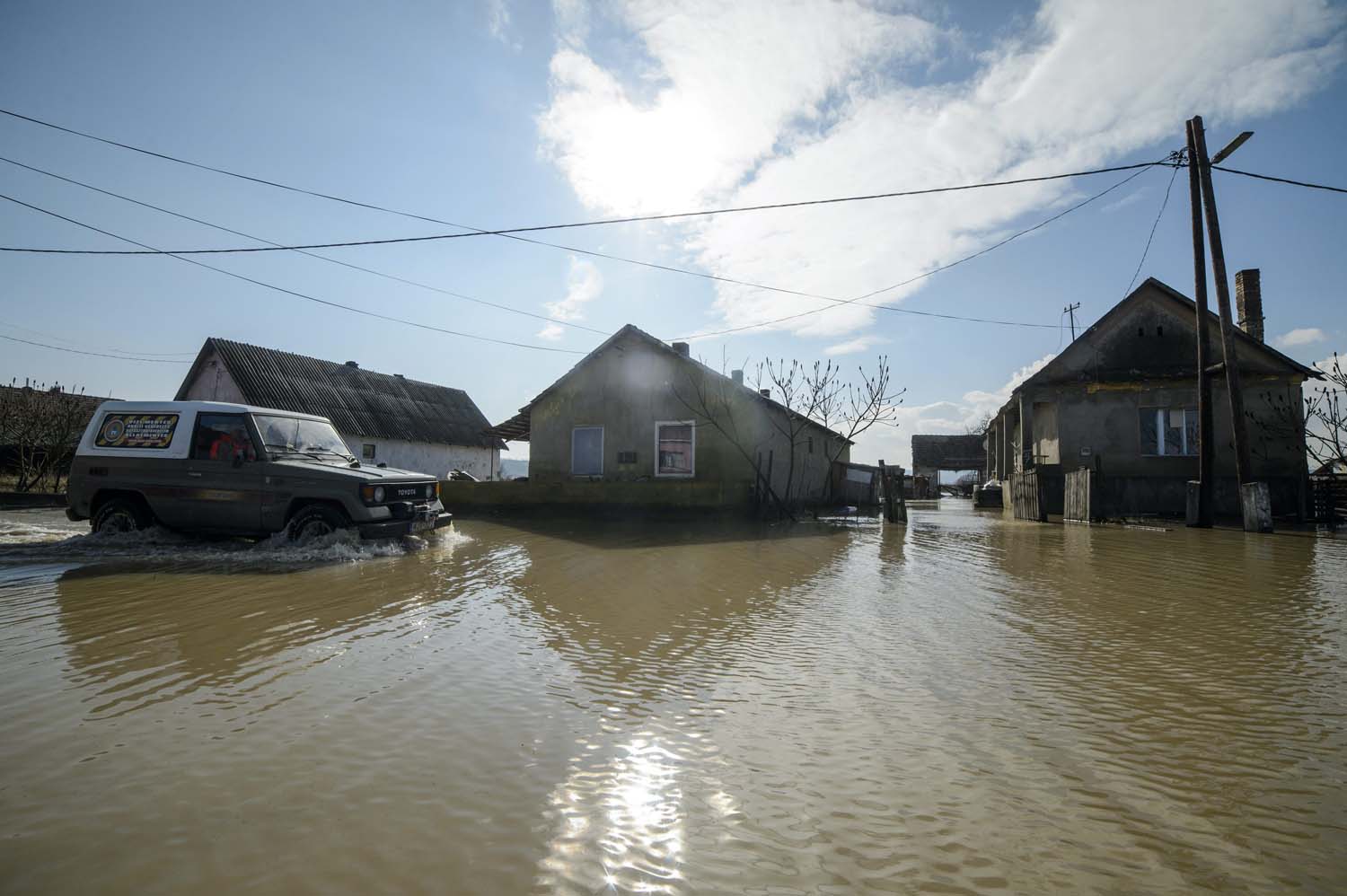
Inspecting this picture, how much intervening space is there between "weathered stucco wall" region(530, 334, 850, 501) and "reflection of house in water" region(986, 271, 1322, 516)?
7.71 meters

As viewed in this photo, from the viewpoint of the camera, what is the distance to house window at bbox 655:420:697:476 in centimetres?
1866

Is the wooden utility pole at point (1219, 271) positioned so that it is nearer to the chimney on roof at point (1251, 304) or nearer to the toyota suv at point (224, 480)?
the chimney on roof at point (1251, 304)

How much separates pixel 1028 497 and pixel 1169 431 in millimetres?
4493

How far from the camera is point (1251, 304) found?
21.7 metres

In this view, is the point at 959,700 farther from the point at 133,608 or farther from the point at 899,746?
the point at 133,608

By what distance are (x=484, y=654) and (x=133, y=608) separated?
3.15m

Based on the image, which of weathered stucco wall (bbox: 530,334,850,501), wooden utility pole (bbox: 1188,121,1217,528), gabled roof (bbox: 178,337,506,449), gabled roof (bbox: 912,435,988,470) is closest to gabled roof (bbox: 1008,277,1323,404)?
wooden utility pole (bbox: 1188,121,1217,528)

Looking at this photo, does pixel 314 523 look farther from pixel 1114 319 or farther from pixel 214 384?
pixel 214 384

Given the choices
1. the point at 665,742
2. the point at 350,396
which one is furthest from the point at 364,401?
the point at 665,742

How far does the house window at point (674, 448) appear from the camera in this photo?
1866 centimetres

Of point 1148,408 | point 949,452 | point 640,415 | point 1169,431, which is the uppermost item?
point 949,452

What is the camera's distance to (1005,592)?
20.7 feet

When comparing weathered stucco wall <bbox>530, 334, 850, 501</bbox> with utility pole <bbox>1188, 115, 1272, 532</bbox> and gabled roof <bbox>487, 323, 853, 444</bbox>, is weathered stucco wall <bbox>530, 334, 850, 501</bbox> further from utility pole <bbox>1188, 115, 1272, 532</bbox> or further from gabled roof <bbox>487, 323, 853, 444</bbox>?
utility pole <bbox>1188, 115, 1272, 532</bbox>

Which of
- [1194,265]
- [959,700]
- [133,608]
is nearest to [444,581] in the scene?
[133,608]
